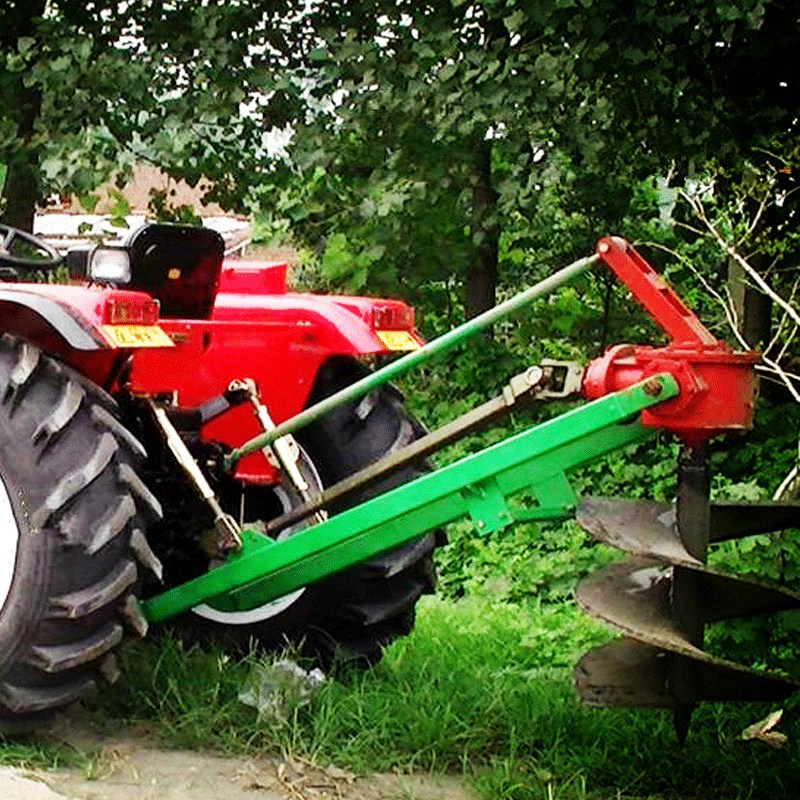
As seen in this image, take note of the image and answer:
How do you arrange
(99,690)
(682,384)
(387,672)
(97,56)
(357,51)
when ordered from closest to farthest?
1. (682,384)
2. (99,690)
3. (387,672)
4. (357,51)
5. (97,56)

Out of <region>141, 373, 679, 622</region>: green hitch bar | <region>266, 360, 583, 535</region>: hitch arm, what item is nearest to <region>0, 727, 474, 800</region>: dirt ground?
<region>141, 373, 679, 622</region>: green hitch bar

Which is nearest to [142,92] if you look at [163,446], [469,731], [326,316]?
[326,316]

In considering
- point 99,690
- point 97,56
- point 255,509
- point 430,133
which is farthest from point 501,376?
point 99,690

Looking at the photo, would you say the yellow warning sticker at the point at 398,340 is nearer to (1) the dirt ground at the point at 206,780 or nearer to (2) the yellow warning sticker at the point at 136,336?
(2) the yellow warning sticker at the point at 136,336

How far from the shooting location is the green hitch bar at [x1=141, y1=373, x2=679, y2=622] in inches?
143

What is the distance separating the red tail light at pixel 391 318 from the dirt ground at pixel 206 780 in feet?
4.58

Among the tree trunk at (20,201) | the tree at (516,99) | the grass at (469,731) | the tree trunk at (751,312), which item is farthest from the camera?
the tree trunk at (20,201)

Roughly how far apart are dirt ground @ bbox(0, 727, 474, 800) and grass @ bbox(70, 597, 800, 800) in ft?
0.25

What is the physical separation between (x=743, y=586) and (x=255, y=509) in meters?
1.66

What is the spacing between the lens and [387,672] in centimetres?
462

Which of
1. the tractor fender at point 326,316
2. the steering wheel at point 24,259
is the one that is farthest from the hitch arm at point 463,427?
the steering wheel at point 24,259

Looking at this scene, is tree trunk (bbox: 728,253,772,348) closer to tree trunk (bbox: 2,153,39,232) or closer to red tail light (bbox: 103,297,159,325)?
tree trunk (bbox: 2,153,39,232)

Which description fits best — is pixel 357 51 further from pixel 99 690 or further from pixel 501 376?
pixel 99 690

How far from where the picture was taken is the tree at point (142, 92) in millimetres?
7219
